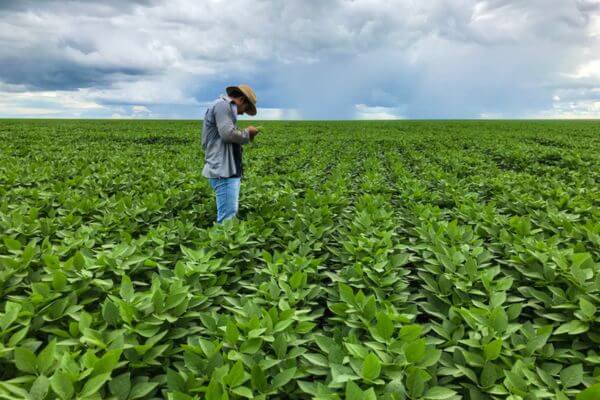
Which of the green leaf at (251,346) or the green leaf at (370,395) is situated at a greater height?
the green leaf at (370,395)

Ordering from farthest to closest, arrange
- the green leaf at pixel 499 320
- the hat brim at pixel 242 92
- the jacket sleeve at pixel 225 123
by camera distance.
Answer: the hat brim at pixel 242 92 → the jacket sleeve at pixel 225 123 → the green leaf at pixel 499 320

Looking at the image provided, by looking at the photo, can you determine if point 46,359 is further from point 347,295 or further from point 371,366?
point 347,295

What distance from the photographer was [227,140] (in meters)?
4.44

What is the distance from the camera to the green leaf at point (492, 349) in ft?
5.89

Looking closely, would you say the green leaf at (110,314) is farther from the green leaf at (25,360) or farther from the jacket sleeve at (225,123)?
the jacket sleeve at (225,123)

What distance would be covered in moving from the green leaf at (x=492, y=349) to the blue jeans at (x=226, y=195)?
3456mm

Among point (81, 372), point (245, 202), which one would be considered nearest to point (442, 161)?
point (245, 202)

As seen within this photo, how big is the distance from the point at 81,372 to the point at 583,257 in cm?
319

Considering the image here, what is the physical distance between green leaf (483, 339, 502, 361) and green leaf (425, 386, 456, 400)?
33 centimetres

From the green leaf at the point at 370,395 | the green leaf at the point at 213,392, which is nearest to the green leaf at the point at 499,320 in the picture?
the green leaf at the point at 370,395

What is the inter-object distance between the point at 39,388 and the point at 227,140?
3.32 m

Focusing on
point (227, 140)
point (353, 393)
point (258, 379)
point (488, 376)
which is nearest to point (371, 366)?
point (353, 393)

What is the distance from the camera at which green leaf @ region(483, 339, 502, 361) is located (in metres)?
1.79

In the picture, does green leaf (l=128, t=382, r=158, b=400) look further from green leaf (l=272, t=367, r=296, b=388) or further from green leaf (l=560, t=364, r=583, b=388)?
green leaf (l=560, t=364, r=583, b=388)
